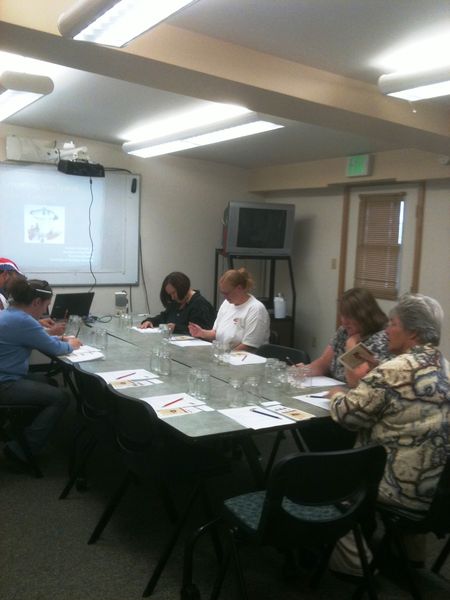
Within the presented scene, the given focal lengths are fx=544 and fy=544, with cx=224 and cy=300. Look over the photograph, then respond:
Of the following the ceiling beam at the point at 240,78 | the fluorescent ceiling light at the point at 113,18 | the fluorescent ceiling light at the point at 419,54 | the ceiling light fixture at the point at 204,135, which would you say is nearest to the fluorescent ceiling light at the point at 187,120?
the ceiling light fixture at the point at 204,135

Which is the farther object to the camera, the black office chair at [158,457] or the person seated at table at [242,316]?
the person seated at table at [242,316]

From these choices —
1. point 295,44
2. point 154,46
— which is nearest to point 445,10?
point 295,44

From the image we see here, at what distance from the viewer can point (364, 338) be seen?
9.55 feet

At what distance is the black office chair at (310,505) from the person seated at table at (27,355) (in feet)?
5.32

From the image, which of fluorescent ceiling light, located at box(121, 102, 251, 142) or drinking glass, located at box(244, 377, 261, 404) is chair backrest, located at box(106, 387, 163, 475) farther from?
fluorescent ceiling light, located at box(121, 102, 251, 142)

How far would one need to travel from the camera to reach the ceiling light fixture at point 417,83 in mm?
2666

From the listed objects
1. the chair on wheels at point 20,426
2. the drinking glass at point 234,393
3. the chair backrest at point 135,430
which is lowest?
the chair on wheels at point 20,426

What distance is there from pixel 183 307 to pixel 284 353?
1372 mm

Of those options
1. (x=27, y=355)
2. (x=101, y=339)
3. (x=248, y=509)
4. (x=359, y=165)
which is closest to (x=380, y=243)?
(x=359, y=165)

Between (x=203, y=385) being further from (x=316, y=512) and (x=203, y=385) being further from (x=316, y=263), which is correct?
(x=316, y=263)

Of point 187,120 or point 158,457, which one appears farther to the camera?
point 187,120

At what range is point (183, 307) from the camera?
15.2ft

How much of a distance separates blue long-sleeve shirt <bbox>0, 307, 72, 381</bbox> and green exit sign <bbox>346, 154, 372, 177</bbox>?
3508 millimetres

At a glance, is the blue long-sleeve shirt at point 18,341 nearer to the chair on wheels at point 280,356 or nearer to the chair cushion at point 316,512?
the chair on wheels at point 280,356
